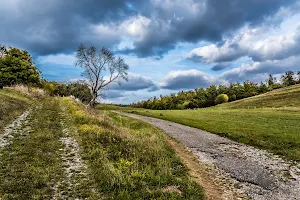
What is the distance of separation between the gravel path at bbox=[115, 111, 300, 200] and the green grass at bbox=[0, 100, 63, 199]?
7882mm

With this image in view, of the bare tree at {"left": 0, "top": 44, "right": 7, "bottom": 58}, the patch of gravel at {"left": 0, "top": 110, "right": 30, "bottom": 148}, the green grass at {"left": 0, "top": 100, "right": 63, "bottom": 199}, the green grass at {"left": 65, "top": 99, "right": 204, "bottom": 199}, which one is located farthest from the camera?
the bare tree at {"left": 0, "top": 44, "right": 7, "bottom": 58}

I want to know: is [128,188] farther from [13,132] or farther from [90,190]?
[13,132]

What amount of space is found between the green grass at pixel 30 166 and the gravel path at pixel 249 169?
788cm

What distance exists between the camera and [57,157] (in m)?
12.0

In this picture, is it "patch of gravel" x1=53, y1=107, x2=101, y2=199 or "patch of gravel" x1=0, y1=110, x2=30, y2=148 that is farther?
"patch of gravel" x1=0, y1=110, x2=30, y2=148

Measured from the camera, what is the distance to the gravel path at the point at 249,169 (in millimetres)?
10969

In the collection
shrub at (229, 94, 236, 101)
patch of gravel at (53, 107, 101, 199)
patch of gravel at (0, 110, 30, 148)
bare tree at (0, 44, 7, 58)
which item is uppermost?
bare tree at (0, 44, 7, 58)

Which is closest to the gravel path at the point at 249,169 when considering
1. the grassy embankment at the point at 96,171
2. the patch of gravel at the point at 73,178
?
the grassy embankment at the point at 96,171

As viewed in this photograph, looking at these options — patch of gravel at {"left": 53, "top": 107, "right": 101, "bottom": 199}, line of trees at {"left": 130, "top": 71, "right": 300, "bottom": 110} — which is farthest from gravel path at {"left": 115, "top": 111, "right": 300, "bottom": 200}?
line of trees at {"left": 130, "top": 71, "right": 300, "bottom": 110}

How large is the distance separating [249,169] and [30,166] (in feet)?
36.5

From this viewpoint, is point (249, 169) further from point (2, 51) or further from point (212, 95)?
point (212, 95)

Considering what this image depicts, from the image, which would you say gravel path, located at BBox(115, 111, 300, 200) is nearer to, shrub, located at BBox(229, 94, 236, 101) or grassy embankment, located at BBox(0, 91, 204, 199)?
grassy embankment, located at BBox(0, 91, 204, 199)

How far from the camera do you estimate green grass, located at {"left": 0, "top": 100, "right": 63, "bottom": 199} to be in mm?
8383

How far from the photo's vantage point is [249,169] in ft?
45.4
